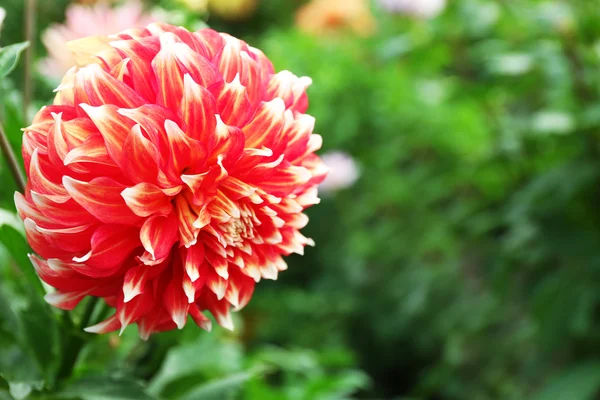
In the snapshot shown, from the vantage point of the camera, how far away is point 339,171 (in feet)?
5.66

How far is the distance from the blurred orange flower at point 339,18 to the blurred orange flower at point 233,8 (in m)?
0.92

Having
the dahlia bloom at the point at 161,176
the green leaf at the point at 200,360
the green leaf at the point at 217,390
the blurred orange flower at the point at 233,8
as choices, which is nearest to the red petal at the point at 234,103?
the dahlia bloom at the point at 161,176

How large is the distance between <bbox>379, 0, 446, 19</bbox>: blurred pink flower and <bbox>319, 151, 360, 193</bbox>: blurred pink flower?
1.33 feet

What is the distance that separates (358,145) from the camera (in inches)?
75.3

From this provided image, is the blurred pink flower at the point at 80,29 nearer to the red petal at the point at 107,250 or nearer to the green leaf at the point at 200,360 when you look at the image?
the green leaf at the point at 200,360

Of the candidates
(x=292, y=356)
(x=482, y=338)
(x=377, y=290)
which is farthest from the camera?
(x=377, y=290)

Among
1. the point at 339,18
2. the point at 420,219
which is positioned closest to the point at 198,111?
the point at 420,219

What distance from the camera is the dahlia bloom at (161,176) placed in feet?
1.16

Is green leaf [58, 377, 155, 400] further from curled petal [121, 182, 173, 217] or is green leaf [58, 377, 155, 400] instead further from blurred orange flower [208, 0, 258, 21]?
blurred orange flower [208, 0, 258, 21]

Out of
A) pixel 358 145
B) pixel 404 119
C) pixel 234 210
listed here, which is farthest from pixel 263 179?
pixel 358 145

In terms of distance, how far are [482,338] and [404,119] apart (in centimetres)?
58

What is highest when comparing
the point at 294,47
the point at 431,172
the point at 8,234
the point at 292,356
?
the point at 8,234

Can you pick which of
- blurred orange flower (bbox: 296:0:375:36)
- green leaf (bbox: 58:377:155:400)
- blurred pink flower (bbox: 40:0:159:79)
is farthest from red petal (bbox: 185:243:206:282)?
blurred orange flower (bbox: 296:0:375:36)

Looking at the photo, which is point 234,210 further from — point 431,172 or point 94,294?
point 431,172
